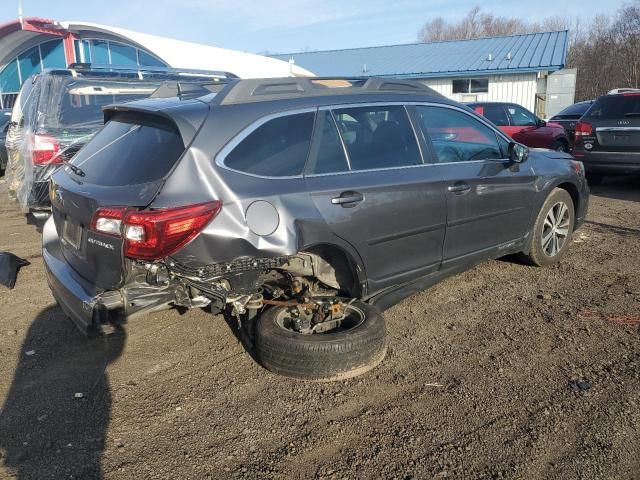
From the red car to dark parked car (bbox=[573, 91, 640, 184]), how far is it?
2.78m

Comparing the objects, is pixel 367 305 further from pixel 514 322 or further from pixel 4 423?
pixel 4 423

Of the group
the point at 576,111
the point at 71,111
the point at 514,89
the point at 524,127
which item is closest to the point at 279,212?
the point at 71,111

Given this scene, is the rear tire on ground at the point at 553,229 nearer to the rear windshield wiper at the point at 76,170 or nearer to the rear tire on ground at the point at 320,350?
the rear tire on ground at the point at 320,350

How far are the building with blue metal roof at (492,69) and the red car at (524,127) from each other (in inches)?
536

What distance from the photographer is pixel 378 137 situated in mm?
3982

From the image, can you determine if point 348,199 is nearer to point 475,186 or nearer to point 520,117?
point 475,186

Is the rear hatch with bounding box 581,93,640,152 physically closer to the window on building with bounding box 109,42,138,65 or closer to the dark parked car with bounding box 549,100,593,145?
the dark parked car with bounding box 549,100,593,145

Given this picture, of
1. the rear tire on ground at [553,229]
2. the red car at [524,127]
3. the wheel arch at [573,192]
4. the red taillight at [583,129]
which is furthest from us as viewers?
the red car at [524,127]

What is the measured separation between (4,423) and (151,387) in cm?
81

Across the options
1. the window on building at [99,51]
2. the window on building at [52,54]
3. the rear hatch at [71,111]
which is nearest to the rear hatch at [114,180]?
the rear hatch at [71,111]

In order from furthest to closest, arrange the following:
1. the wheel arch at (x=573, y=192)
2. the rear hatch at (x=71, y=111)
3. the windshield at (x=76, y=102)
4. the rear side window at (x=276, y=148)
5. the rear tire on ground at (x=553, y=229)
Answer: the windshield at (x=76, y=102) → the rear hatch at (x=71, y=111) → the wheel arch at (x=573, y=192) → the rear tire on ground at (x=553, y=229) → the rear side window at (x=276, y=148)

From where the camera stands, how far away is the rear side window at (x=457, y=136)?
4.29m

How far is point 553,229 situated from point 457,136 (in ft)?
4.98

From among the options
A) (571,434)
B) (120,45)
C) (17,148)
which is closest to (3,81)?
(120,45)
